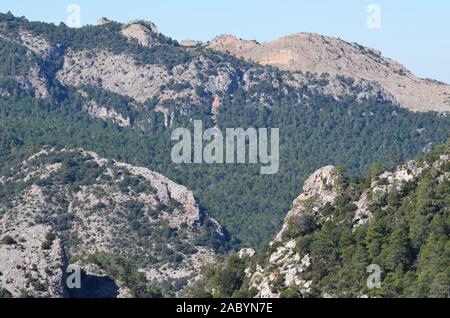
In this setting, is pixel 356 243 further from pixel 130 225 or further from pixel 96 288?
pixel 130 225

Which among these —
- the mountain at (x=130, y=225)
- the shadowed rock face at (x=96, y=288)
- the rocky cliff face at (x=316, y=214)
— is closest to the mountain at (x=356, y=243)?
the rocky cliff face at (x=316, y=214)

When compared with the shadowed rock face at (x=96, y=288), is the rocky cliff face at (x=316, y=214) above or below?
above

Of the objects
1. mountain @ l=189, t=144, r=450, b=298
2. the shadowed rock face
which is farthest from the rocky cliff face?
the shadowed rock face

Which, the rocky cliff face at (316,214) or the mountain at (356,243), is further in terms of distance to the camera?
the rocky cliff face at (316,214)

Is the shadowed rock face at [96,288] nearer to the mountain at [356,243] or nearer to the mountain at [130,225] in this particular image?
the mountain at [356,243]

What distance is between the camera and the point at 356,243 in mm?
121438

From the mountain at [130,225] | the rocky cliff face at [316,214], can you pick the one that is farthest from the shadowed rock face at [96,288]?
the mountain at [130,225]

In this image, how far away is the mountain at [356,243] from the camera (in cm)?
11381

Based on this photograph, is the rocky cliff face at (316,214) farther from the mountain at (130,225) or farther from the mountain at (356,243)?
the mountain at (130,225)

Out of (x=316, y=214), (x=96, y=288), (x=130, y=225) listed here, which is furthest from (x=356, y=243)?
(x=130, y=225)

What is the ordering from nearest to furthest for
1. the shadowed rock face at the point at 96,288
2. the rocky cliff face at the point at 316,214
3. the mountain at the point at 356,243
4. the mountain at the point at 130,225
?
the mountain at the point at 356,243 < the rocky cliff face at the point at 316,214 < the shadowed rock face at the point at 96,288 < the mountain at the point at 130,225

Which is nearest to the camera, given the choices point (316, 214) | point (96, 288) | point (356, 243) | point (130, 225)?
point (356, 243)

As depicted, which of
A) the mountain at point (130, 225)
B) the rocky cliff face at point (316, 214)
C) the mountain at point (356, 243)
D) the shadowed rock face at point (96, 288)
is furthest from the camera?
the mountain at point (130, 225)
